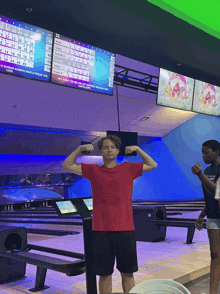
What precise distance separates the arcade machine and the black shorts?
0.39 meters

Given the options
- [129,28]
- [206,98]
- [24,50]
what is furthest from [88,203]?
[206,98]

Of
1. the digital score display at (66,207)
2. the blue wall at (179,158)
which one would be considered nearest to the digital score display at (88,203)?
the digital score display at (66,207)

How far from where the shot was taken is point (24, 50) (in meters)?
3.70

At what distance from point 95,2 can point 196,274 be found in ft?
8.72

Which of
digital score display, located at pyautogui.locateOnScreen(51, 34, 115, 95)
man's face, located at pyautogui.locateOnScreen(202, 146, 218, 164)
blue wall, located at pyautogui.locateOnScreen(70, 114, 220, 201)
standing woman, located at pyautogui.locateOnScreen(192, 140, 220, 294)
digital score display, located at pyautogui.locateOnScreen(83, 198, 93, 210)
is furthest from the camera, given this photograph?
blue wall, located at pyautogui.locateOnScreen(70, 114, 220, 201)

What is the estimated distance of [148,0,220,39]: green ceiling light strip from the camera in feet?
7.79

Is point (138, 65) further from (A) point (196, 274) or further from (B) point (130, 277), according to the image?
(B) point (130, 277)

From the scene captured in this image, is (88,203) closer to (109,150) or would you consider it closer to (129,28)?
(109,150)

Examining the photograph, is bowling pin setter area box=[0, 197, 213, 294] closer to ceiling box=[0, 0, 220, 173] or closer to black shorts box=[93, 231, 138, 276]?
black shorts box=[93, 231, 138, 276]

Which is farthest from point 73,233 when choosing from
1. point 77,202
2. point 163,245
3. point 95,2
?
point 95,2

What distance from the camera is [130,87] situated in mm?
9031

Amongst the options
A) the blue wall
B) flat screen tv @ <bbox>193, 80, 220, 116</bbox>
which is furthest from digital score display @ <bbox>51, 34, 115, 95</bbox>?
the blue wall

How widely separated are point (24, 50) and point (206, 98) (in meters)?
3.58

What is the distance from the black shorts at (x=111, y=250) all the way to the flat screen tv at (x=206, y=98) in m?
4.34
